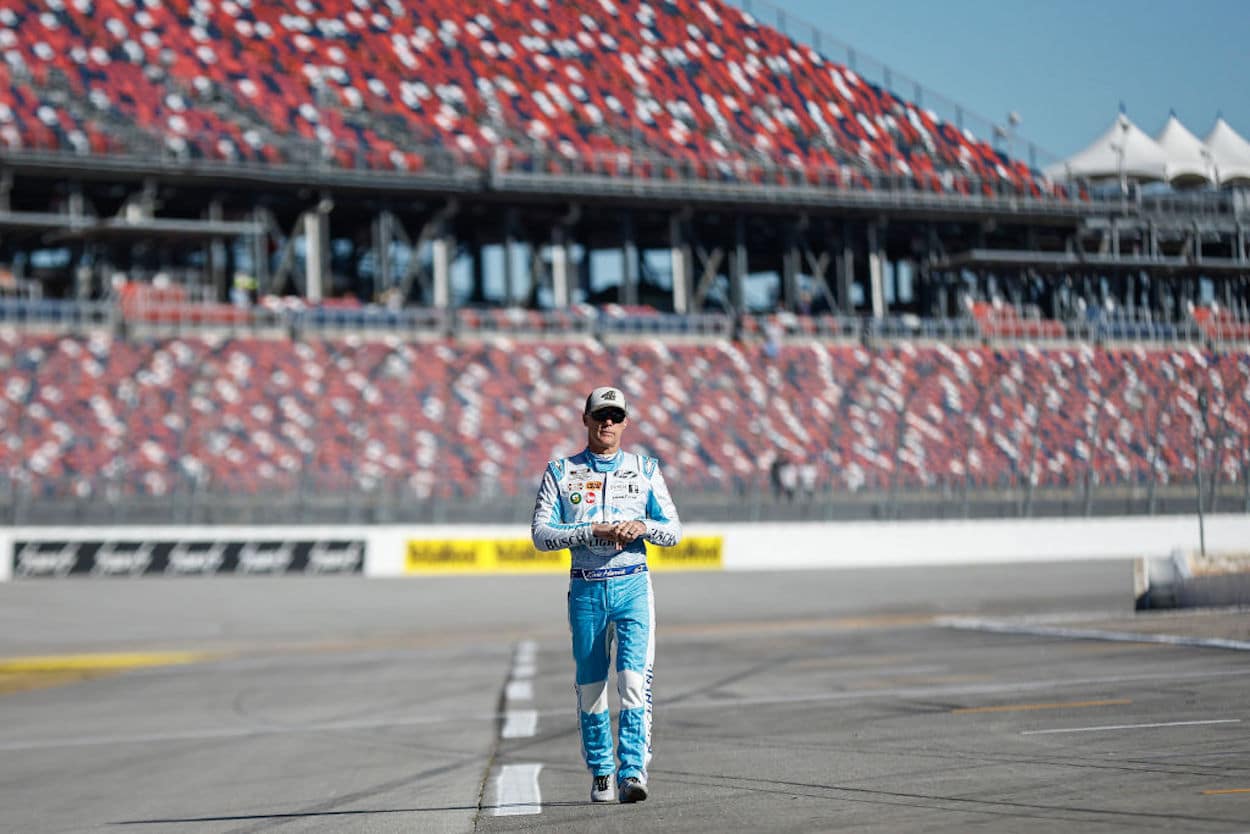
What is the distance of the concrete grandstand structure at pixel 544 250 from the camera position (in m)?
41.0

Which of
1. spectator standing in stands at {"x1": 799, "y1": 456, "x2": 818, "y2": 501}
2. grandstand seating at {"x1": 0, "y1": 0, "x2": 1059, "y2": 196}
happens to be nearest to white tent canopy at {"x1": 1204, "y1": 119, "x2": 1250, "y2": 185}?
grandstand seating at {"x1": 0, "y1": 0, "x2": 1059, "y2": 196}

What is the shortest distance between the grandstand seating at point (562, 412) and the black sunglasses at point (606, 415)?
84.2 feet

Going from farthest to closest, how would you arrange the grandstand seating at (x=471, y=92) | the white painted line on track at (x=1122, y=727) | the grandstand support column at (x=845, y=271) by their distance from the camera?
the grandstand support column at (x=845, y=271) → the grandstand seating at (x=471, y=92) → the white painted line on track at (x=1122, y=727)

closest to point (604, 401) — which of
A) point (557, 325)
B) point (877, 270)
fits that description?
point (557, 325)

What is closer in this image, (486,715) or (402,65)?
(486,715)

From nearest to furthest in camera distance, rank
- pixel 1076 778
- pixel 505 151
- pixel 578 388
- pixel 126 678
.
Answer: pixel 1076 778, pixel 126 678, pixel 578 388, pixel 505 151

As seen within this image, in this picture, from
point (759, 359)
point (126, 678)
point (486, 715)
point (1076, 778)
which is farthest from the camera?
point (759, 359)

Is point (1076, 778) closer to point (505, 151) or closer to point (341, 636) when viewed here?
point (341, 636)

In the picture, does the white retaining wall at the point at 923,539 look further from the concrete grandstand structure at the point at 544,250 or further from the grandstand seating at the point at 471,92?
the grandstand seating at the point at 471,92

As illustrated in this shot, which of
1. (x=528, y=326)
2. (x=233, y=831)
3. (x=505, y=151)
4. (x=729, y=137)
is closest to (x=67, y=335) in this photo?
(x=528, y=326)

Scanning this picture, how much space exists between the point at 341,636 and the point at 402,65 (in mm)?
32554

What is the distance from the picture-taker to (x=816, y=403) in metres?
47.4

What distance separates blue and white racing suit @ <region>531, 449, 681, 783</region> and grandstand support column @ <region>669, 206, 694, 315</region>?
49.0m

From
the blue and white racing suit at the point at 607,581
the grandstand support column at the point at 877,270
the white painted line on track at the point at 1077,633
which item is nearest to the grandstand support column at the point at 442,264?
the grandstand support column at the point at 877,270
